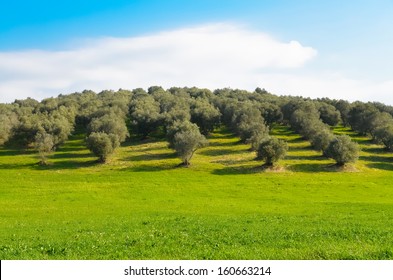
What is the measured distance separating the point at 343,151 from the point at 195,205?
51.8 meters

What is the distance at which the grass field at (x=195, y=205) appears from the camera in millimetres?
18406

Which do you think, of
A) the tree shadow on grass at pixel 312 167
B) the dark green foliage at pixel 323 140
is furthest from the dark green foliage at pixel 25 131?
the dark green foliage at pixel 323 140

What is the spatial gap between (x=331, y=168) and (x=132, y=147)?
196 ft

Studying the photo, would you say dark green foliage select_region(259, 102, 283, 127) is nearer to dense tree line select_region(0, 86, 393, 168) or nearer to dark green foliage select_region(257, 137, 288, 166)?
dense tree line select_region(0, 86, 393, 168)

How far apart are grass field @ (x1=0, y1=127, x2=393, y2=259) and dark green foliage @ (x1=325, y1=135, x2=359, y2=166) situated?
121 inches

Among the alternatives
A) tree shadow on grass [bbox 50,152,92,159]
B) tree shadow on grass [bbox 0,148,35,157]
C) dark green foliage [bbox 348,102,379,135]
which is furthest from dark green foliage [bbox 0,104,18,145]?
dark green foliage [bbox 348,102,379,135]

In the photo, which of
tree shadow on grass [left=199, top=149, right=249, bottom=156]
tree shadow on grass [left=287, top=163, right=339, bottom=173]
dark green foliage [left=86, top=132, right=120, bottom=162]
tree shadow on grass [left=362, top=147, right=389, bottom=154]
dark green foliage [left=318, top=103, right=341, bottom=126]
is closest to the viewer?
tree shadow on grass [left=287, top=163, right=339, bottom=173]

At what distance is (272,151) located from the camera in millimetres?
90938

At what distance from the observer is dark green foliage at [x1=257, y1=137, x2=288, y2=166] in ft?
299

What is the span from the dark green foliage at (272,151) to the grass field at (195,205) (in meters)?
3.40

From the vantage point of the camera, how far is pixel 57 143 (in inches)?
4678

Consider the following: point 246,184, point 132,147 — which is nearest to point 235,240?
point 246,184

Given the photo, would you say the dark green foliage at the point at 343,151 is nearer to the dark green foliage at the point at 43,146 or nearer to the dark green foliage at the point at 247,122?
the dark green foliage at the point at 247,122

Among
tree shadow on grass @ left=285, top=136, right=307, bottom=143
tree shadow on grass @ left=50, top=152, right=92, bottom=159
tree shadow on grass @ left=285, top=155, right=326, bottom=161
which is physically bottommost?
tree shadow on grass @ left=285, top=155, right=326, bottom=161
